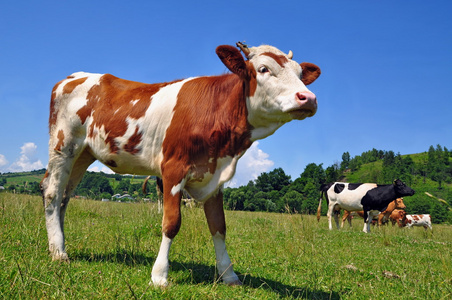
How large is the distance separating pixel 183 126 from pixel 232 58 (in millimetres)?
1001

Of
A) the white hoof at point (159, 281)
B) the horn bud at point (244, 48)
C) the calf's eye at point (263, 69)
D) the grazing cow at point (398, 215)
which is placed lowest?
the grazing cow at point (398, 215)

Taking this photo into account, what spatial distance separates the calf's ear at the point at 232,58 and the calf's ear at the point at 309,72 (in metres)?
0.90

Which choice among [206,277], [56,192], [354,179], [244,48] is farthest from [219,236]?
[354,179]

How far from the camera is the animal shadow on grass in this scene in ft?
14.0

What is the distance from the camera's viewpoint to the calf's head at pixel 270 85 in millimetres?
3570

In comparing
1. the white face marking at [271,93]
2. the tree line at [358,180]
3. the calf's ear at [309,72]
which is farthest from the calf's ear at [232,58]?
the tree line at [358,180]

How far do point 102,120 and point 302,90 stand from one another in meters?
2.82

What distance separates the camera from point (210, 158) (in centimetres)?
405

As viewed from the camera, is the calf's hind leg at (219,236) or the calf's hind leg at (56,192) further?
the calf's hind leg at (56,192)

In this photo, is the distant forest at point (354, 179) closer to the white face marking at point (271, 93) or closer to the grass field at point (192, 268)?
the grass field at point (192, 268)

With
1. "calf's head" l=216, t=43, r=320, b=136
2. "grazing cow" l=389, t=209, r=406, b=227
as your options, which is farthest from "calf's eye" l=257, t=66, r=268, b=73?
"grazing cow" l=389, t=209, r=406, b=227

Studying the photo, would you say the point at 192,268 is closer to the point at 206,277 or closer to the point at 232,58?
the point at 206,277

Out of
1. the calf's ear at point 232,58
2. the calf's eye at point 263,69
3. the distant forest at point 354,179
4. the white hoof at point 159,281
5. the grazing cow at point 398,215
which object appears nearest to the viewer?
the white hoof at point 159,281

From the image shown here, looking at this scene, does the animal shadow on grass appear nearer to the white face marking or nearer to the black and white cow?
the white face marking
